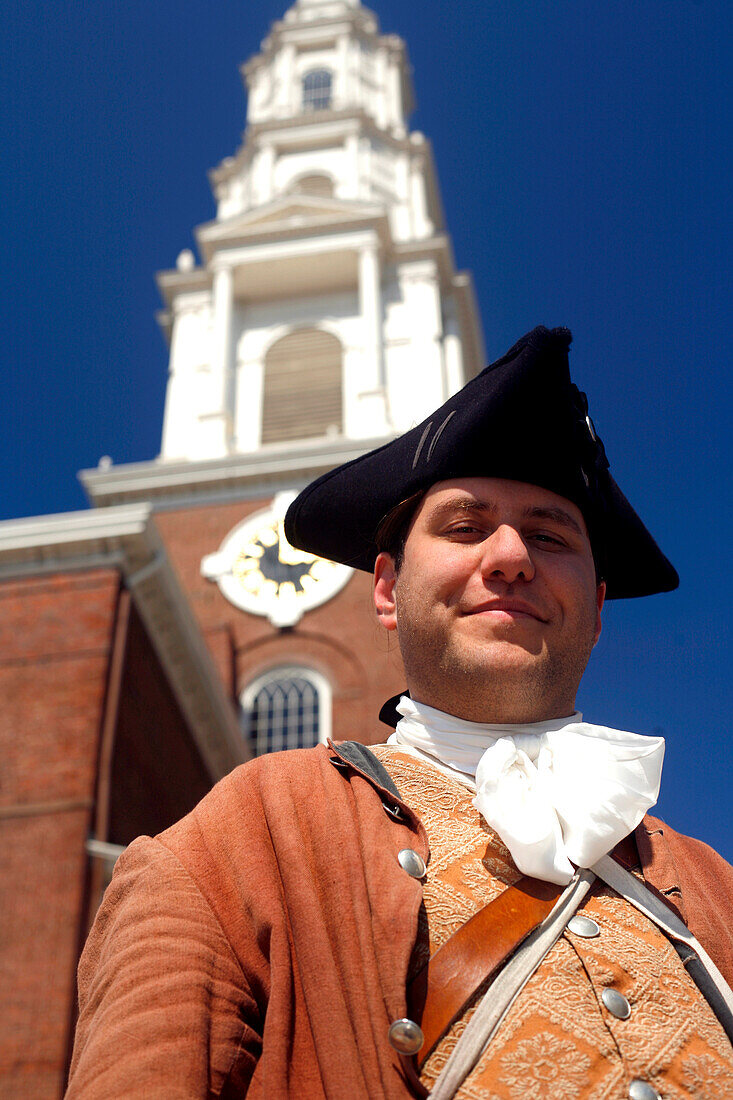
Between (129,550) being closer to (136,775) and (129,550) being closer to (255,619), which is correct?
(136,775)

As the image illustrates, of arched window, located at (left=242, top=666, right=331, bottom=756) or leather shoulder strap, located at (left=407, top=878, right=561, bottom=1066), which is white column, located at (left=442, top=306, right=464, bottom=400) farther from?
leather shoulder strap, located at (left=407, top=878, right=561, bottom=1066)

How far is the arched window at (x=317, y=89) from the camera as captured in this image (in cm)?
3566

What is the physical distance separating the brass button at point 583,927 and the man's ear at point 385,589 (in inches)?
35.6

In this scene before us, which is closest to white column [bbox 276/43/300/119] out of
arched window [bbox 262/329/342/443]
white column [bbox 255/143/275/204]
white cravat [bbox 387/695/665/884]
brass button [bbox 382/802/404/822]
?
white column [bbox 255/143/275/204]

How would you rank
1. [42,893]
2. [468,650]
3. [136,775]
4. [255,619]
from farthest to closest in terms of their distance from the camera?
[255,619]
[136,775]
[42,893]
[468,650]

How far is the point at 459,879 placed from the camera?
1.96 meters

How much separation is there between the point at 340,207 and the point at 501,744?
1084 inches

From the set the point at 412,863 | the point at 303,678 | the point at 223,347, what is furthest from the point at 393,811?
the point at 223,347

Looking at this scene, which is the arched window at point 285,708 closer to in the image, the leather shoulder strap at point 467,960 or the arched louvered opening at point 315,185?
the arched louvered opening at point 315,185

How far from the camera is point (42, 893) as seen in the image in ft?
28.9

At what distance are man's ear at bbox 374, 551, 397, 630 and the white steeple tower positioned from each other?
64.4ft

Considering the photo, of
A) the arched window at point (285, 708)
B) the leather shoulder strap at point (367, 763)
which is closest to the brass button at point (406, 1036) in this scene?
the leather shoulder strap at point (367, 763)

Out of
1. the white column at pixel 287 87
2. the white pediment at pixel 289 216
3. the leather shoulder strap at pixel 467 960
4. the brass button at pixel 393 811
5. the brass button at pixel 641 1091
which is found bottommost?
the brass button at pixel 641 1091

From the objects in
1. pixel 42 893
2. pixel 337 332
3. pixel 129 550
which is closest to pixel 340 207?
pixel 337 332
